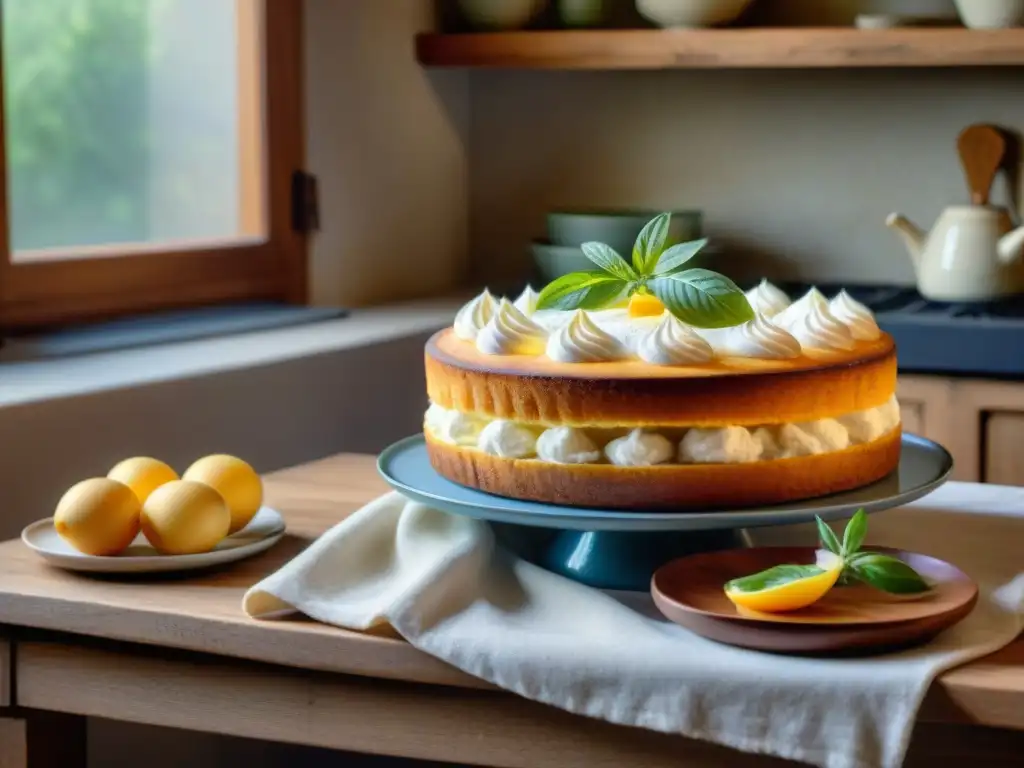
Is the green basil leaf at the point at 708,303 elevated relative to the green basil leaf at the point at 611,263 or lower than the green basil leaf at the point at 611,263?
lower

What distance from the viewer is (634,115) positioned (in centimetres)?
291

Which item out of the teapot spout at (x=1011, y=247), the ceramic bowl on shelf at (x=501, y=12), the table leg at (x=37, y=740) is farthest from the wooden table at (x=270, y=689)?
the ceramic bowl on shelf at (x=501, y=12)

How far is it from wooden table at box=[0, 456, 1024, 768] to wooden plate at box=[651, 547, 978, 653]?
1.6 inches

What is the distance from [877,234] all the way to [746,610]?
197 centimetres

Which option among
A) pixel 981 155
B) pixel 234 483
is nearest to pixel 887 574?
pixel 234 483

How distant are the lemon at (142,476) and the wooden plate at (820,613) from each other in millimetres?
405

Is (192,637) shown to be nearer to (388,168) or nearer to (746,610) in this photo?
(746,610)

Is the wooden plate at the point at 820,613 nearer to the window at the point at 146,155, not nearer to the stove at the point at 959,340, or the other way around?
the window at the point at 146,155

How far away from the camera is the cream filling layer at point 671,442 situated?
102cm

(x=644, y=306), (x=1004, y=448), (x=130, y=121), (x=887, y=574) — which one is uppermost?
(x=130, y=121)

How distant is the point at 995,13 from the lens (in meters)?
2.40

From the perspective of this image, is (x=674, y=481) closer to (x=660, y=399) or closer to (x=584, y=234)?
(x=660, y=399)

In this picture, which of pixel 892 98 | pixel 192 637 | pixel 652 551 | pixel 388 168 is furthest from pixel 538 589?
pixel 892 98

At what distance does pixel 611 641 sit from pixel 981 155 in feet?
6.40
